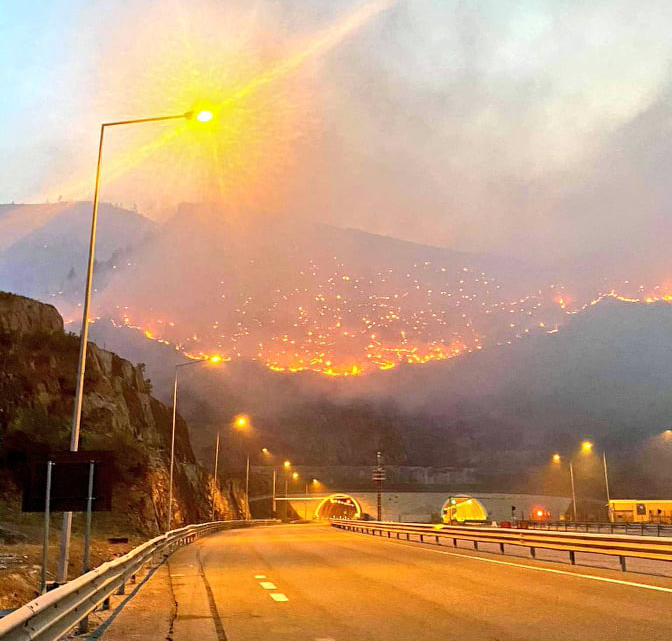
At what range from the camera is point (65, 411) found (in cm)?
5444

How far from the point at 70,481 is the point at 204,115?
9.20 meters

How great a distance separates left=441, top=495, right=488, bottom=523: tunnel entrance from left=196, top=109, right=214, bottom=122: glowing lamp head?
111 metres

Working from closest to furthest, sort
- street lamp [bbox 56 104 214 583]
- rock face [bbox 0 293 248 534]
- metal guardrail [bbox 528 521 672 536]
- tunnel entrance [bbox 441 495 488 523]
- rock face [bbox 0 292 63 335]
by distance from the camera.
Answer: street lamp [bbox 56 104 214 583]
rock face [bbox 0 293 248 534]
metal guardrail [bbox 528 521 672 536]
rock face [bbox 0 292 63 335]
tunnel entrance [bbox 441 495 488 523]

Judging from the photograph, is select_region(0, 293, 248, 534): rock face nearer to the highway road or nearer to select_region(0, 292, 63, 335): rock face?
select_region(0, 292, 63, 335): rock face

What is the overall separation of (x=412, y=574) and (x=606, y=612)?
24.6ft

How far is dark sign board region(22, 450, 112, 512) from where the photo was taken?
1039 centimetres

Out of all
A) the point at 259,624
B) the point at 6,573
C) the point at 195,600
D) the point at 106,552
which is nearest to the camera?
the point at 259,624

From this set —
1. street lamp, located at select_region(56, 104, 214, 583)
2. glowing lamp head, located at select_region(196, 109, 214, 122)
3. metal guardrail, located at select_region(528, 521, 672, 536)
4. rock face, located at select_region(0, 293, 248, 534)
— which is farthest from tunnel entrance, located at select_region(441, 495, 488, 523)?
glowing lamp head, located at select_region(196, 109, 214, 122)

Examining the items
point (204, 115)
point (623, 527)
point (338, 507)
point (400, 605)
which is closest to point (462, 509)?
point (338, 507)

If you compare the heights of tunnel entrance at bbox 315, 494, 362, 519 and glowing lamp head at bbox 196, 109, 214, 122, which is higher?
glowing lamp head at bbox 196, 109, 214, 122

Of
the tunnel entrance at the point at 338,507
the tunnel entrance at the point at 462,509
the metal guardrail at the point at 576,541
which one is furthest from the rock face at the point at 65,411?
the tunnel entrance at the point at 462,509

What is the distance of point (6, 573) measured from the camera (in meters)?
16.0

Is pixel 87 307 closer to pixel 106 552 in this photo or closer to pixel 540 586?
pixel 540 586

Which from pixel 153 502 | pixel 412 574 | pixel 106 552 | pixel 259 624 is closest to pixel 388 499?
pixel 153 502
